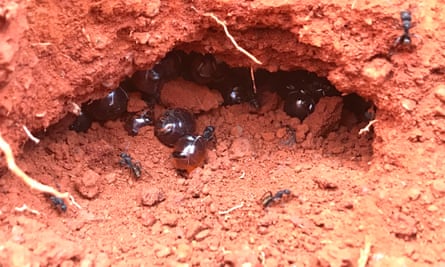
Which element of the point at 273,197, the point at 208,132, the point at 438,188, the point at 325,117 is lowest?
the point at 208,132

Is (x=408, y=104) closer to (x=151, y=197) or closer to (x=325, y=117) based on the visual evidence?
(x=325, y=117)

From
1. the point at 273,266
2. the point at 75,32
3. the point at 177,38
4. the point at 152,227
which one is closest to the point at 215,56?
the point at 177,38

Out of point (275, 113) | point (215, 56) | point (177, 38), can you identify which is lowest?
point (275, 113)

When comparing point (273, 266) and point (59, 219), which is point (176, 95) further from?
point (273, 266)

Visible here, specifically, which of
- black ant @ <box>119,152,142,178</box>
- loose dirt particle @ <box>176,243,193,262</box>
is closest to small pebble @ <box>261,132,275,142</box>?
black ant @ <box>119,152,142,178</box>

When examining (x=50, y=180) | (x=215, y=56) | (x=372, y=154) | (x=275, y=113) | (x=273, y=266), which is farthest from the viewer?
(x=275, y=113)

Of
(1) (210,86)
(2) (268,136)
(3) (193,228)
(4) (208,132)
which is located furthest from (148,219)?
(1) (210,86)

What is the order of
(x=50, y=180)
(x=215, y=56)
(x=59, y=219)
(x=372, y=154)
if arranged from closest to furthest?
(x=59, y=219) → (x=50, y=180) → (x=372, y=154) → (x=215, y=56)

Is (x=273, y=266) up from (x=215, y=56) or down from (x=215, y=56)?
down
